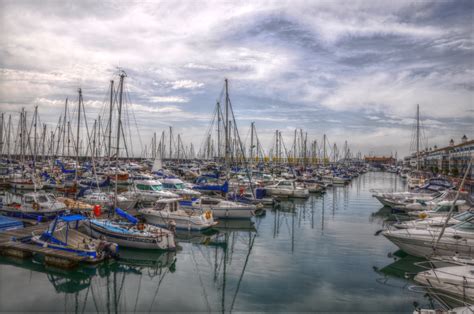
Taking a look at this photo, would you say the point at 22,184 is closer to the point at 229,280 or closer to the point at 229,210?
the point at 229,210

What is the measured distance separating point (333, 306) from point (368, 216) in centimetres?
2430

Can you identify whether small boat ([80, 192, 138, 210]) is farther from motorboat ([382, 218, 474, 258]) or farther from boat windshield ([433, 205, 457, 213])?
boat windshield ([433, 205, 457, 213])

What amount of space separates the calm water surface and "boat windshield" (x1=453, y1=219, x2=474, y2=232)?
3.79 metres

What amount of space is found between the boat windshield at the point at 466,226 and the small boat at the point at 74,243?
19.2 metres

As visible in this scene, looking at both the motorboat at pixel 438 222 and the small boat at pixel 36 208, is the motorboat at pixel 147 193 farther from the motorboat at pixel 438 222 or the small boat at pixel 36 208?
the motorboat at pixel 438 222

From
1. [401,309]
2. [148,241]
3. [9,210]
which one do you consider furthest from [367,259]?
[9,210]

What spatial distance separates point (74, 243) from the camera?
1981 centimetres

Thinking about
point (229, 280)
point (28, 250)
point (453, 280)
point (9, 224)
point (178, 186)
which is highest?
point (178, 186)

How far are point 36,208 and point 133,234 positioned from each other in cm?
1218

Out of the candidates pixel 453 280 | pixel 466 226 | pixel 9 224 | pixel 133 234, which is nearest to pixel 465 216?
pixel 466 226

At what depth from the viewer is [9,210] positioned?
29.4m

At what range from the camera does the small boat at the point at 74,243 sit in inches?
739

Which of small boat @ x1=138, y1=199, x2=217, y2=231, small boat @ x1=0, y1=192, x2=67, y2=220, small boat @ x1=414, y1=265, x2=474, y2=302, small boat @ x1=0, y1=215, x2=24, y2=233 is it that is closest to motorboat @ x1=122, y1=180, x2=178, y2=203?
small boat @ x1=138, y1=199, x2=217, y2=231

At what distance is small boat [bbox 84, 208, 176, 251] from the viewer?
71.2 ft
